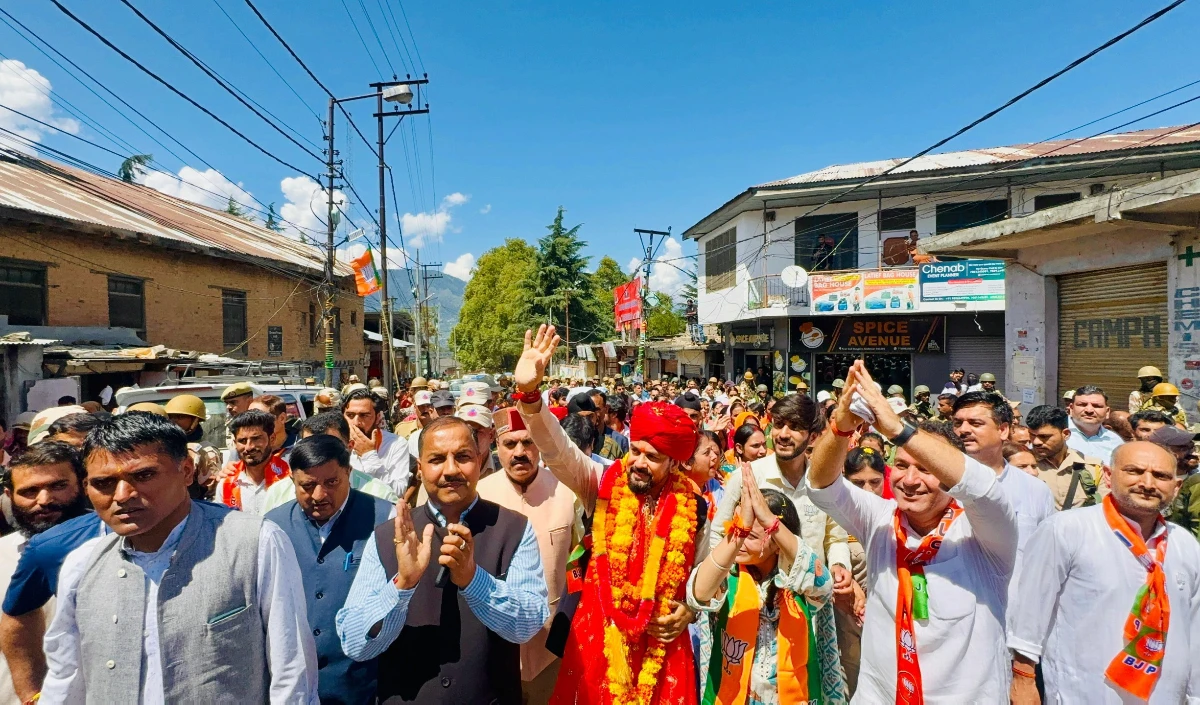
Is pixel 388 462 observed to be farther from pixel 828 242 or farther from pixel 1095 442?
pixel 828 242

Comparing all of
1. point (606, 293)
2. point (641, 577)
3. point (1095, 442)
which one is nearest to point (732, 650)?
point (641, 577)

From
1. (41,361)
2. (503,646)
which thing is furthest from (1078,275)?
(41,361)

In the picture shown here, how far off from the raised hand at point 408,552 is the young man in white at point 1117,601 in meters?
2.33

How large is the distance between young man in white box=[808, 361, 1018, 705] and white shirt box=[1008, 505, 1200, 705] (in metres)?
0.15

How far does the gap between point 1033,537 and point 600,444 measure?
3794mm

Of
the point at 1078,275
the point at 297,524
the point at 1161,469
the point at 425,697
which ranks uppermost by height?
the point at 1078,275

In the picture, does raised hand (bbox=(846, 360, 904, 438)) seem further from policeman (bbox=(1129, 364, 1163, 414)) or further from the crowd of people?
policeman (bbox=(1129, 364, 1163, 414))

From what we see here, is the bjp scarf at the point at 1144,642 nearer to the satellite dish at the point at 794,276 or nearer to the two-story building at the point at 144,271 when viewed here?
the two-story building at the point at 144,271

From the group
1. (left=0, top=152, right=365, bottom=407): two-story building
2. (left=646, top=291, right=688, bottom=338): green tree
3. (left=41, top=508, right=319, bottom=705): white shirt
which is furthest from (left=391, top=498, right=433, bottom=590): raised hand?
(left=646, top=291, right=688, bottom=338): green tree

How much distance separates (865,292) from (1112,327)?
830 centimetres

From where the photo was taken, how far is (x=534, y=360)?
2.86 metres

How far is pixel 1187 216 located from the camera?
318 inches

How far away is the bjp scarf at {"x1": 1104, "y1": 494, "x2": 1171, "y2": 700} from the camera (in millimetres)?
2424

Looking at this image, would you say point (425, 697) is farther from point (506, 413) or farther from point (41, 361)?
point (41, 361)
